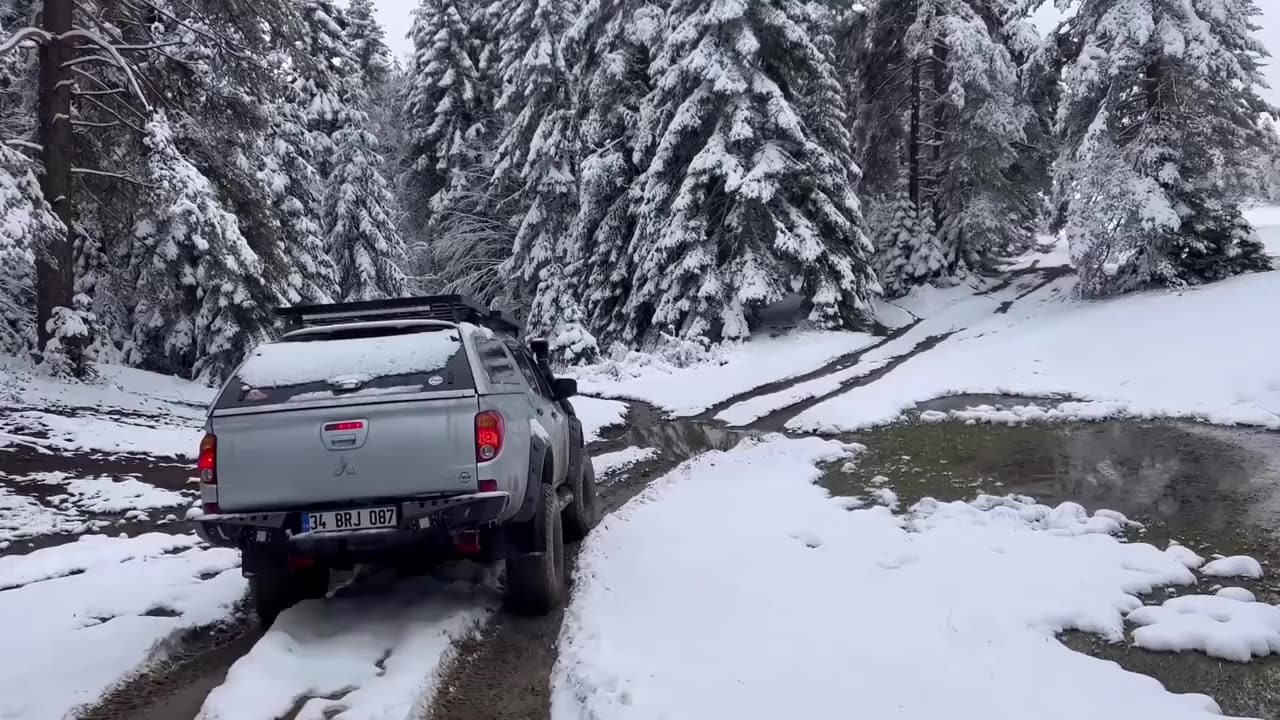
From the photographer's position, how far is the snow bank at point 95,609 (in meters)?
4.61

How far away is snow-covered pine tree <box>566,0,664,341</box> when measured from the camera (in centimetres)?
2525

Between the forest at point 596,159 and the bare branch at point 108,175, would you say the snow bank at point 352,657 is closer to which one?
the forest at point 596,159

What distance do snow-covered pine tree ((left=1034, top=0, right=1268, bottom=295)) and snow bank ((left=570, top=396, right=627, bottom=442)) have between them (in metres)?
14.2

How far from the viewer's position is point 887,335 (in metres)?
25.9

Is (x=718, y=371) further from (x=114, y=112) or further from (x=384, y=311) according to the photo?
(x=384, y=311)

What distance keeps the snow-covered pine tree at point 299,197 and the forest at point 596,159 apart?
4.6 inches

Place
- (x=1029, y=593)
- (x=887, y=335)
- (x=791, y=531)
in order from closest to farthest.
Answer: (x=1029, y=593) → (x=791, y=531) → (x=887, y=335)

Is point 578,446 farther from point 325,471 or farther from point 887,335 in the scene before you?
point 887,335

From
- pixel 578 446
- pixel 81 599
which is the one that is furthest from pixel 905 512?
pixel 81 599

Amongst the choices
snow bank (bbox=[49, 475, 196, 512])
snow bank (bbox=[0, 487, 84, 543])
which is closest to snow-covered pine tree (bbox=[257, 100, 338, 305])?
snow bank (bbox=[49, 475, 196, 512])

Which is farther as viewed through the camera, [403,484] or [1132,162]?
[1132,162]

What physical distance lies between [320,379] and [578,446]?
11.1 ft

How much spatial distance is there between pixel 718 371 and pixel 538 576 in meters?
15.2

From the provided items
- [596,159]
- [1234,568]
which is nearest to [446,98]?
[596,159]
